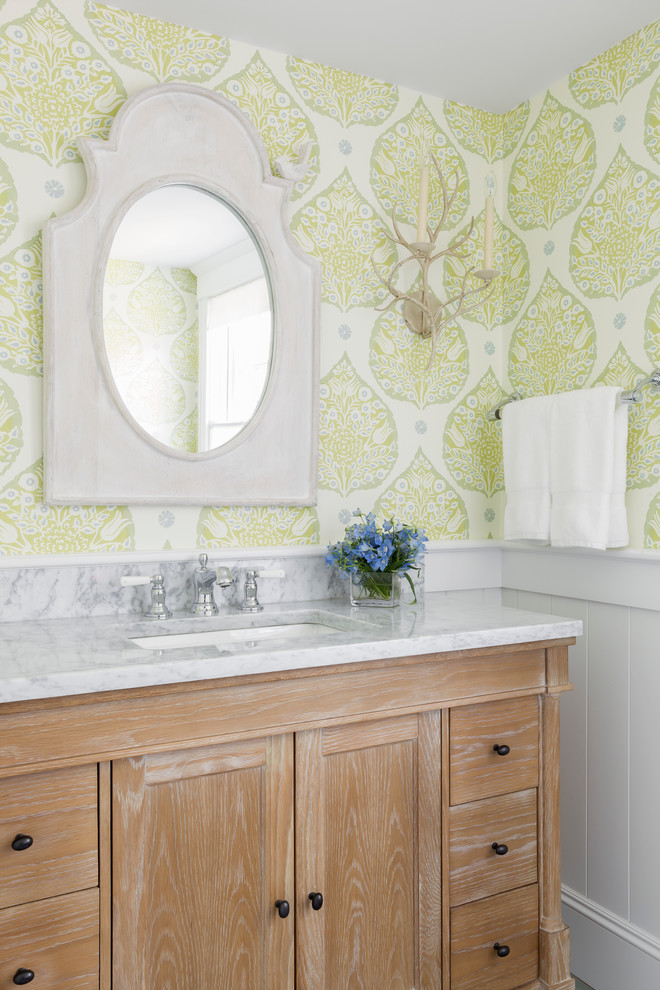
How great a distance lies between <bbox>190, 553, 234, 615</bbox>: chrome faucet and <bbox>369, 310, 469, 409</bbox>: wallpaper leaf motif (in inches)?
28.8

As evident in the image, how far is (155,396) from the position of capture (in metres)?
1.83

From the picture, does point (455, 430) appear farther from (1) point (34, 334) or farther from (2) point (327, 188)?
(1) point (34, 334)

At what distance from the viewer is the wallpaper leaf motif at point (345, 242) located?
2.06 meters

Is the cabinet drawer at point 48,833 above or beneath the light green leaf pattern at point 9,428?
beneath

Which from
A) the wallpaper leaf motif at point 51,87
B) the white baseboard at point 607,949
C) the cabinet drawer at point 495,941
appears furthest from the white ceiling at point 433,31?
the white baseboard at point 607,949

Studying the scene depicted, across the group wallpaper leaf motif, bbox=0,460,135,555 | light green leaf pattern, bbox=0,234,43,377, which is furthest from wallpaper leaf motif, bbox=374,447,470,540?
light green leaf pattern, bbox=0,234,43,377

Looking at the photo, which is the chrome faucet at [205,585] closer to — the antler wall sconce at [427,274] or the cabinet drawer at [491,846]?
the cabinet drawer at [491,846]

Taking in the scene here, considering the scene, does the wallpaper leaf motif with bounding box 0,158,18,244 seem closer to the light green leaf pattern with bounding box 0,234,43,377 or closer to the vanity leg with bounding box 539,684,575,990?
the light green leaf pattern with bounding box 0,234,43,377

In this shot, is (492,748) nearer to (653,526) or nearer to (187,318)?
(653,526)

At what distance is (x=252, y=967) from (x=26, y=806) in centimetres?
53

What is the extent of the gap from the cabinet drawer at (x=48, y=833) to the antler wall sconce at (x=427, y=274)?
4.81ft

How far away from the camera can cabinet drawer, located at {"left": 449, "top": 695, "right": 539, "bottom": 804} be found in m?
1.60

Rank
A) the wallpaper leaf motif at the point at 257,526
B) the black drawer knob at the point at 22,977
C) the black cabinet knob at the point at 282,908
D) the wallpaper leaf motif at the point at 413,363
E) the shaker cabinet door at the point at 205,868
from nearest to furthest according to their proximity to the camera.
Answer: the black drawer knob at the point at 22,977 < the shaker cabinet door at the point at 205,868 < the black cabinet knob at the point at 282,908 < the wallpaper leaf motif at the point at 257,526 < the wallpaper leaf motif at the point at 413,363

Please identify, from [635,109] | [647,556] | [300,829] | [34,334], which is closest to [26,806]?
[300,829]
